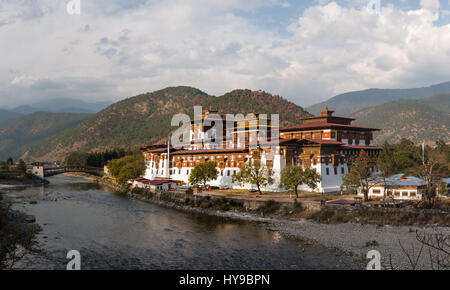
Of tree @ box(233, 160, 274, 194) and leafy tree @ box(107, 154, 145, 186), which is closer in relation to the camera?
tree @ box(233, 160, 274, 194)

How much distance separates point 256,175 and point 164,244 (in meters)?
31.5

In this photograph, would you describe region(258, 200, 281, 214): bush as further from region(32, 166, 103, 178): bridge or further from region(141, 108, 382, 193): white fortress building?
region(32, 166, 103, 178): bridge

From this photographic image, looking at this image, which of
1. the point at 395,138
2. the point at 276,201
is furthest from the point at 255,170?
the point at 395,138

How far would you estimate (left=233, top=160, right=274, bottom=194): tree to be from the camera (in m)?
64.9

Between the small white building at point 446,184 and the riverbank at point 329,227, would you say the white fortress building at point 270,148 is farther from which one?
the small white building at point 446,184

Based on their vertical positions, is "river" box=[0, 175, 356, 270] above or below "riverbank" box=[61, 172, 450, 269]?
below

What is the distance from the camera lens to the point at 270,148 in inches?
2749

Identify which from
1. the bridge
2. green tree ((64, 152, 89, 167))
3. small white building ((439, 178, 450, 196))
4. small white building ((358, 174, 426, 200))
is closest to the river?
small white building ((358, 174, 426, 200))

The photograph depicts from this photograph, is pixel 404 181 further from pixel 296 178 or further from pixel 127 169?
pixel 127 169

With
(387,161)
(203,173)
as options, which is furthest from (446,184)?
(203,173)

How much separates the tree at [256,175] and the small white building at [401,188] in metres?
17.2

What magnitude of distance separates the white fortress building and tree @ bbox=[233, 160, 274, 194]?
5.41ft

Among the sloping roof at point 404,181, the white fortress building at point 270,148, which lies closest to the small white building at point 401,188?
the sloping roof at point 404,181

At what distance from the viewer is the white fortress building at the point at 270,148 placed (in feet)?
222
